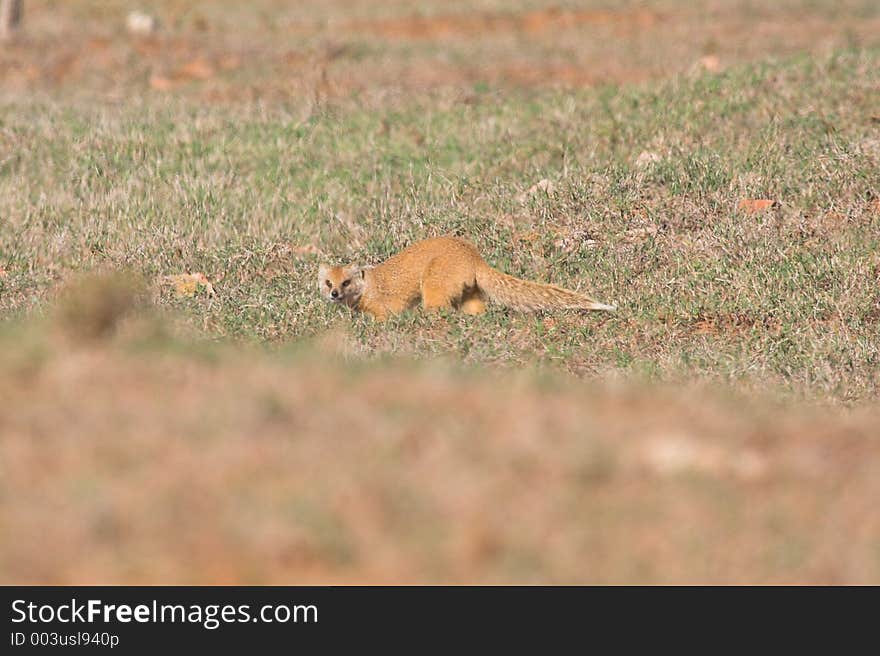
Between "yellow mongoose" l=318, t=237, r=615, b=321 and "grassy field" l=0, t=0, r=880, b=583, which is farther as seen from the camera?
"yellow mongoose" l=318, t=237, r=615, b=321

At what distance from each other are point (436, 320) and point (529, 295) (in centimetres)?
80

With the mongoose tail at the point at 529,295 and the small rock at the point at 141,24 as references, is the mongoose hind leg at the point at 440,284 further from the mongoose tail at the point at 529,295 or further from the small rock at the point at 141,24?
the small rock at the point at 141,24

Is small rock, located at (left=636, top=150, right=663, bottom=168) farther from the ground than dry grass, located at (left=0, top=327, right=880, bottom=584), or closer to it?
farther from the ground

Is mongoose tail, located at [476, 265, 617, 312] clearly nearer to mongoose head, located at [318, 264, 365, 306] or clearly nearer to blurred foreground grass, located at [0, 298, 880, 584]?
mongoose head, located at [318, 264, 365, 306]

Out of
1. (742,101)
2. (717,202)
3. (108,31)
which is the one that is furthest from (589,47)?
(717,202)

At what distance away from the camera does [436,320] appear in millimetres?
10945

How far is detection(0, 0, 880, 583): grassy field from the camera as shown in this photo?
4.91 metres

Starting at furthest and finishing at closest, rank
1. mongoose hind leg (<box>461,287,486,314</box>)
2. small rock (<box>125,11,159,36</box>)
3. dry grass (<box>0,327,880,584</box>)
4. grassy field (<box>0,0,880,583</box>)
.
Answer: small rock (<box>125,11,159,36</box>) → mongoose hind leg (<box>461,287,486,314</box>) → grassy field (<box>0,0,880,583</box>) → dry grass (<box>0,327,880,584</box>)

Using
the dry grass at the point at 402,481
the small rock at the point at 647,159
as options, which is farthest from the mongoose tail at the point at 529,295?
the dry grass at the point at 402,481

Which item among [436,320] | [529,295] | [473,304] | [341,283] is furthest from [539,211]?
[341,283]

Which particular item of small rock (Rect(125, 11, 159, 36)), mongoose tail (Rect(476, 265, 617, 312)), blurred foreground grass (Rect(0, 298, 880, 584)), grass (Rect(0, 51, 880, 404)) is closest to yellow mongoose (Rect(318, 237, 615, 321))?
mongoose tail (Rect(476, 265, 617, 312))

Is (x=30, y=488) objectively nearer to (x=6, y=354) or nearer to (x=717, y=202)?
(x=6, y=354)

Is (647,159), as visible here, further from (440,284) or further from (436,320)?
(436,320)

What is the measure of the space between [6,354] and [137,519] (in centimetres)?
180
